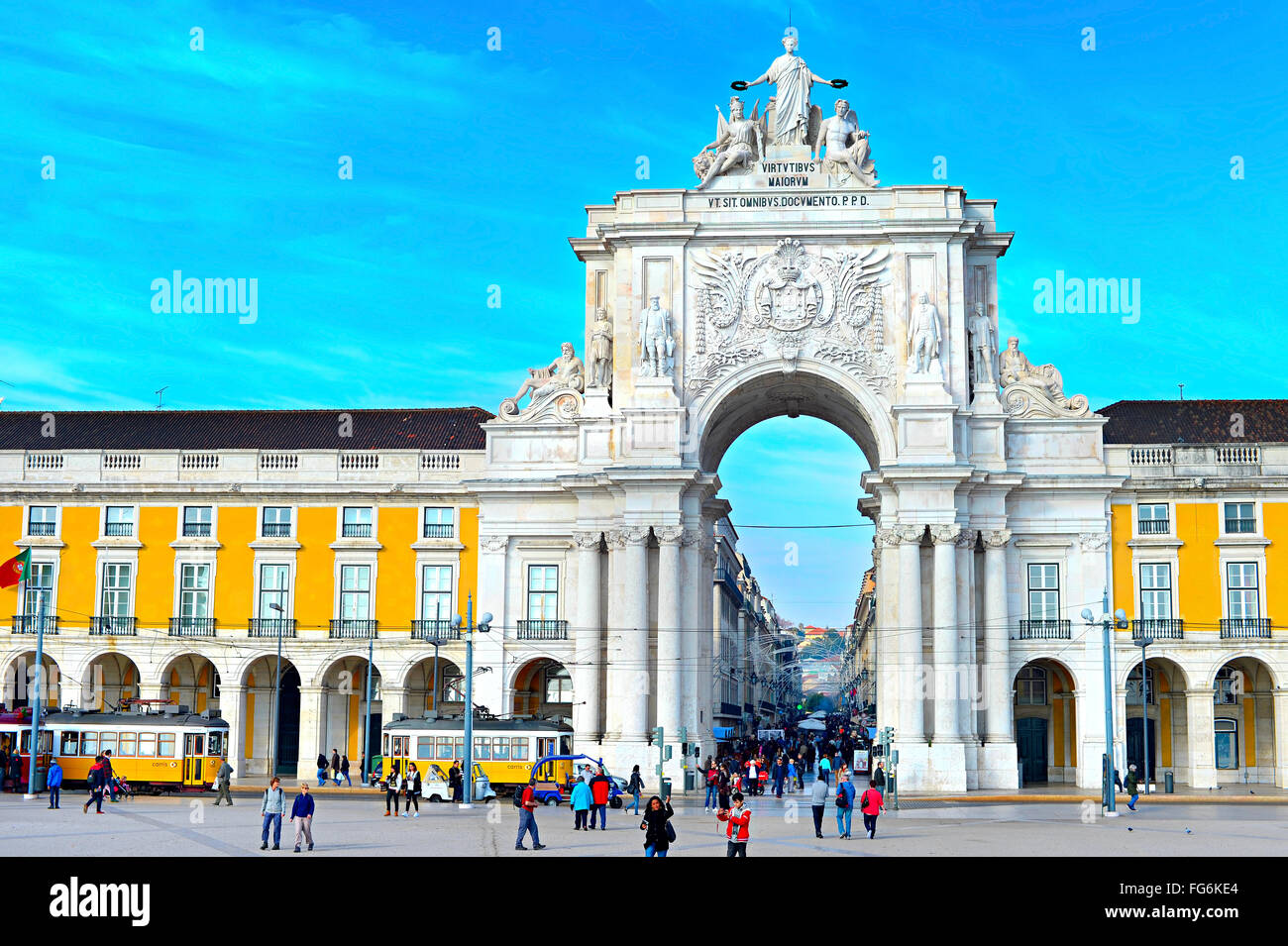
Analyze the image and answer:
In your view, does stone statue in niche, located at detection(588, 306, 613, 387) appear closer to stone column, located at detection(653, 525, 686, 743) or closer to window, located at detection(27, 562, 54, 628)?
stone column, located at detection(653, 525, 686, 743)

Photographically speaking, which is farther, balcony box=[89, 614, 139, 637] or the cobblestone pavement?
balcony box=[89, 614, 139, 637]

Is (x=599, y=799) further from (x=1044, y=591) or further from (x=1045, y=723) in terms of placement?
(x=1045, y=723)

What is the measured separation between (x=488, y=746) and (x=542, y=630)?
897cm

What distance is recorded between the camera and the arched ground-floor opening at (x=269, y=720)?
6256cm

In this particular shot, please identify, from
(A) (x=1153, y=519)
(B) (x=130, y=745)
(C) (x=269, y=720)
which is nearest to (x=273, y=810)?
(B) (x=130, y=745)

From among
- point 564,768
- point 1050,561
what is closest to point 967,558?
point 1050,561

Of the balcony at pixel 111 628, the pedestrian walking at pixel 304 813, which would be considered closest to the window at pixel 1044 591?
the pedestrian walking at pixel 304 813

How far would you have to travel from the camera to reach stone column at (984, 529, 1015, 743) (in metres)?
56.5

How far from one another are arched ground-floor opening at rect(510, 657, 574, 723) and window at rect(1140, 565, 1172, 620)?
75.3 feet

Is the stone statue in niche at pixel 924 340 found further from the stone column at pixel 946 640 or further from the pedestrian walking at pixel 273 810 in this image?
the pedestrian walking at pixel 273 810

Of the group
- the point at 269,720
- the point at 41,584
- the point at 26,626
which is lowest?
the point at 269,720

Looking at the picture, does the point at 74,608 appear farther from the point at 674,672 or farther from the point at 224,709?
the point at 674,672

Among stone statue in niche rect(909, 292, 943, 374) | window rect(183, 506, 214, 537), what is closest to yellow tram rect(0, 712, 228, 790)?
window rect(183, 506, 214, 537)

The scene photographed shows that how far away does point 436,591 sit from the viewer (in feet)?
201
